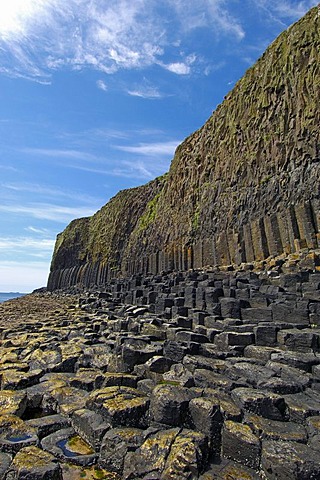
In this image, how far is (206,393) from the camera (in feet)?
16.9

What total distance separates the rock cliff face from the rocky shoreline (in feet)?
34.3

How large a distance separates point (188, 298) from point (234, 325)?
4557 millimetres

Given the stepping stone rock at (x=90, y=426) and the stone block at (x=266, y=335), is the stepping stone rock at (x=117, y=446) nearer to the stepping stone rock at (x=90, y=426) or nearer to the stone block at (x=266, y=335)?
the stepping stone rock at (x=90, y=426)

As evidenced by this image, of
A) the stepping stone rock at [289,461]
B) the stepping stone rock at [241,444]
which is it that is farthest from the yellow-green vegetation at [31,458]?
the stepping stone rock at [289,461]

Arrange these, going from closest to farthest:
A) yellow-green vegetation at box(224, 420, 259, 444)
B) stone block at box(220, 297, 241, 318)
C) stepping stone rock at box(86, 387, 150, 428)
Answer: yellow-green vegetation at box(224, 420, 259, 444)
stepping stone rock at box(86, 387, 150, 428)
stone block at box(220, 297, 241, 318)

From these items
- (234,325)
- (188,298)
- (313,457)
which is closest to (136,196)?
(188,298)

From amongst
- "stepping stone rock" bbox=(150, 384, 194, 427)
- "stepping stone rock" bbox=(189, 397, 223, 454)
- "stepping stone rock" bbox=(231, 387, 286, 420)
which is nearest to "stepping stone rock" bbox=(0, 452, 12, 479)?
"stepping stone rock" bbox=(150, 384, 194, 427)

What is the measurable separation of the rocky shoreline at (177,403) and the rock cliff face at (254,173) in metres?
10.5

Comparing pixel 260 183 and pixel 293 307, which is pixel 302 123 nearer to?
pixel 260 183

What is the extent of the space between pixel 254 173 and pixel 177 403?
22070 mm

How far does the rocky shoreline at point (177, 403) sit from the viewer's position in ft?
12.8

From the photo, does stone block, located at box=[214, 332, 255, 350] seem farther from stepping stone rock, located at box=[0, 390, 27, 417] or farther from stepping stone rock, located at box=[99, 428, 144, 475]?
stepping stone rock, located at box=[0, 390, 27, 417]

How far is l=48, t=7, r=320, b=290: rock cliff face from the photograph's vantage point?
1916 cm

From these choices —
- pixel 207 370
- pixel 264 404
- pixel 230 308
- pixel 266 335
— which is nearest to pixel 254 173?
pixel 230 308
